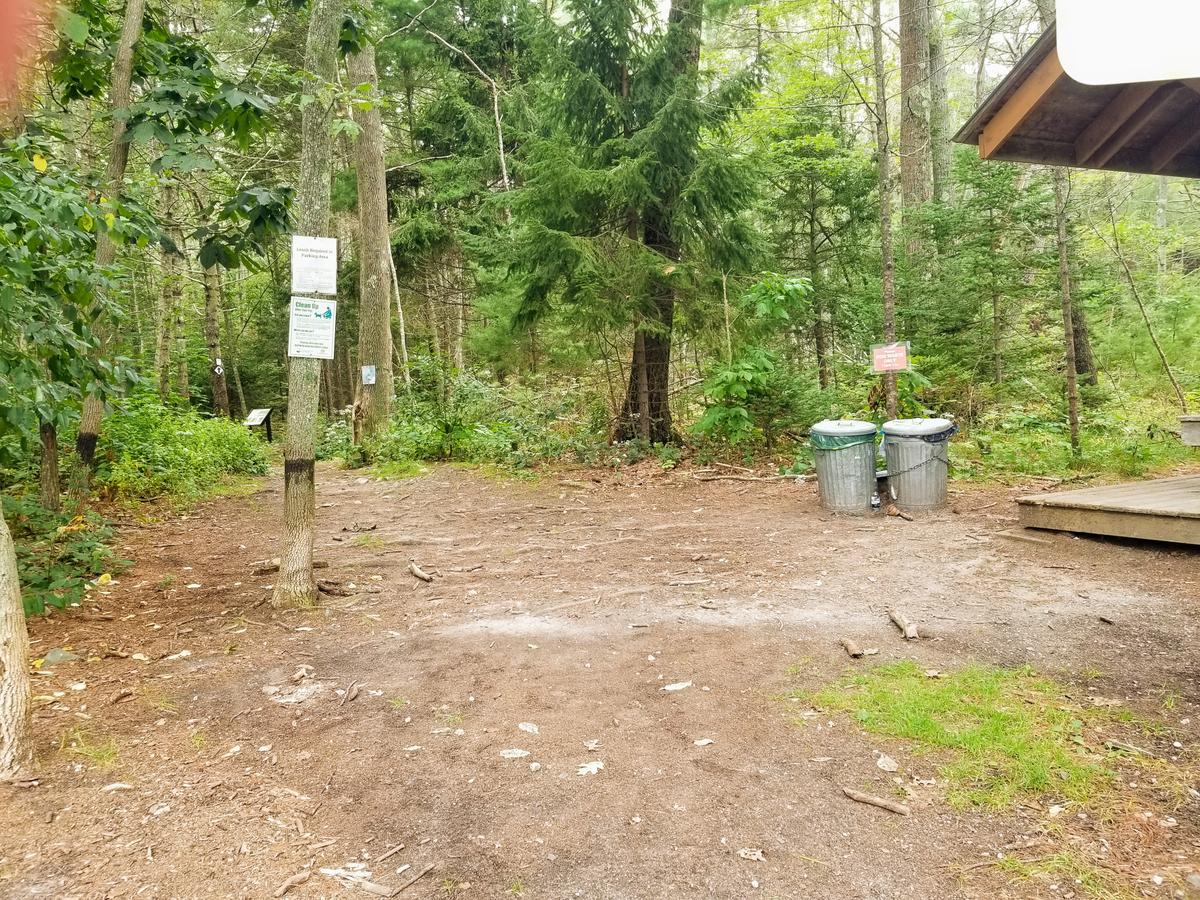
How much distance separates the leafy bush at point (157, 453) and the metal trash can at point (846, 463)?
7220mm

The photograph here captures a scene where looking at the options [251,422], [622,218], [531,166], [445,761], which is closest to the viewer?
[445,761]

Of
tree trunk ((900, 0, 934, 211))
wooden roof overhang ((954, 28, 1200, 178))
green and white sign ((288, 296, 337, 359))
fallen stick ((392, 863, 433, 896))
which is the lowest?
fallen stick ((392, 863, 433, 896))

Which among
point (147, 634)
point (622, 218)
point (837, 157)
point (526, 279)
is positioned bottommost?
point (147, 634)

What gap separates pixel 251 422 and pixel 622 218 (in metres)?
11.6

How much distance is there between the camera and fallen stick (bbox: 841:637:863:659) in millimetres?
3891

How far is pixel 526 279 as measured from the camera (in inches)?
427

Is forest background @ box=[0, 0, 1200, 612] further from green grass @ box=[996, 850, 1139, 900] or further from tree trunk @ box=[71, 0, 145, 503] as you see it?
green grass @ box=[996, 850, 1139, 900]

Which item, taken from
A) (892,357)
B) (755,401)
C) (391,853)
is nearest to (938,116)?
(755,401)

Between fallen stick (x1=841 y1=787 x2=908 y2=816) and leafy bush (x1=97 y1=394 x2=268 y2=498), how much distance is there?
7548 millimetres

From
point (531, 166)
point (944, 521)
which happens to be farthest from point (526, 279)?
point (944, 521)

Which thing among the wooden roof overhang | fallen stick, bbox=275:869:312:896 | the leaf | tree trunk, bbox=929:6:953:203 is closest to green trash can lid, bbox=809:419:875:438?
the wooden roof overhang

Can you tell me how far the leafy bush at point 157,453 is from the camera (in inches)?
330

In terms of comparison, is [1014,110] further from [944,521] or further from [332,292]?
[332,292]

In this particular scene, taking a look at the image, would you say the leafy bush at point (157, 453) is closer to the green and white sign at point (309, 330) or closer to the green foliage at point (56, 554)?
the green foliage at point (56, 554)
